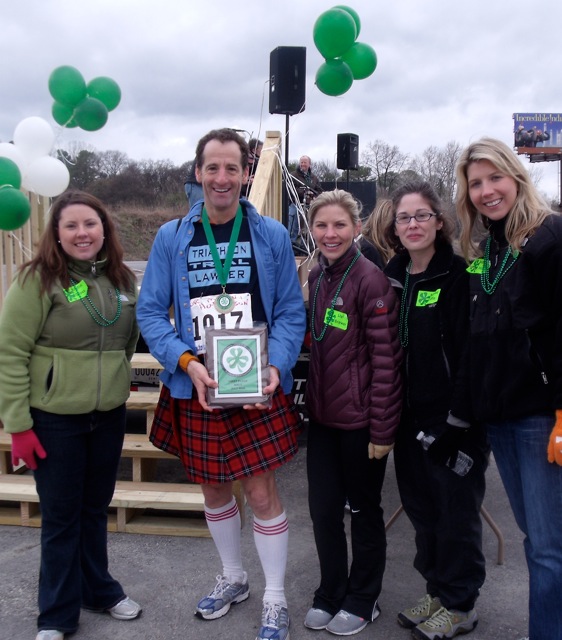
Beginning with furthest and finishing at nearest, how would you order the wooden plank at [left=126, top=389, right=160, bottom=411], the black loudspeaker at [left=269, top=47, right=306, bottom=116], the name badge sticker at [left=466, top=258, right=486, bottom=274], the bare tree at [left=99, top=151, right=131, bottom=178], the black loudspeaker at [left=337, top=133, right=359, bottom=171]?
the bare tree at [left=99, top=151, right=131, bottom=178] < the black loudspeaker at [left=337, top=133, right=359, bottom=171] < the black loudspeaker at [left=269, top=47, right=306, bottom=116] < the wooden plank at [left=126, top=389, right=160, bottom=411] < the name badge sticker at [left=466, top=258, right=486, bottom=274]

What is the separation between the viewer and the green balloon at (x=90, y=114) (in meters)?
4.79

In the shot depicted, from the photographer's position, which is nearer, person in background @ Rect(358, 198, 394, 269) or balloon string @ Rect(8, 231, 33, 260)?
person in background @ Rect(358, 198, 394, 269)

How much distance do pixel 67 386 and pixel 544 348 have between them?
180 cm

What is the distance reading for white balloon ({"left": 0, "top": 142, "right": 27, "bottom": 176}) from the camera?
4277 mm

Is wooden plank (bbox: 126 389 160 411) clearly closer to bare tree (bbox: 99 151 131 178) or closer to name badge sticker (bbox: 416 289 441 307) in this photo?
name badge sticker (bbox: 416 289 441 307)

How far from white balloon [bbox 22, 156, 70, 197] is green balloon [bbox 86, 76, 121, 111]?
73cm

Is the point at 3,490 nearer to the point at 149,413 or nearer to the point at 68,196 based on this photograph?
the point at 149,413

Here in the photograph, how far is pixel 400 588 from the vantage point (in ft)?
9.90

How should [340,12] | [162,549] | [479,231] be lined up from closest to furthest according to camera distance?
1. [479,231]
2. [162,549]
3. [340,12]

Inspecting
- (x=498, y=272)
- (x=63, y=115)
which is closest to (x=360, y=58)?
(x=63, y=115)

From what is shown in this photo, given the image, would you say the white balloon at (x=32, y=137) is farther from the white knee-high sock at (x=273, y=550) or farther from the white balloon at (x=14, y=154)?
the white knee-high sock at (x=273, y=550)

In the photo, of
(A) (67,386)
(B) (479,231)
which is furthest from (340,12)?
(A) (67,386)

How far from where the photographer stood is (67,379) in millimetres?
2467

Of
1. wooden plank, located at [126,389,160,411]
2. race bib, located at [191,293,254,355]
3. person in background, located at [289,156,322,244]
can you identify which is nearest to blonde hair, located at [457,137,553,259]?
race bib, located at [191,293,254,355]
